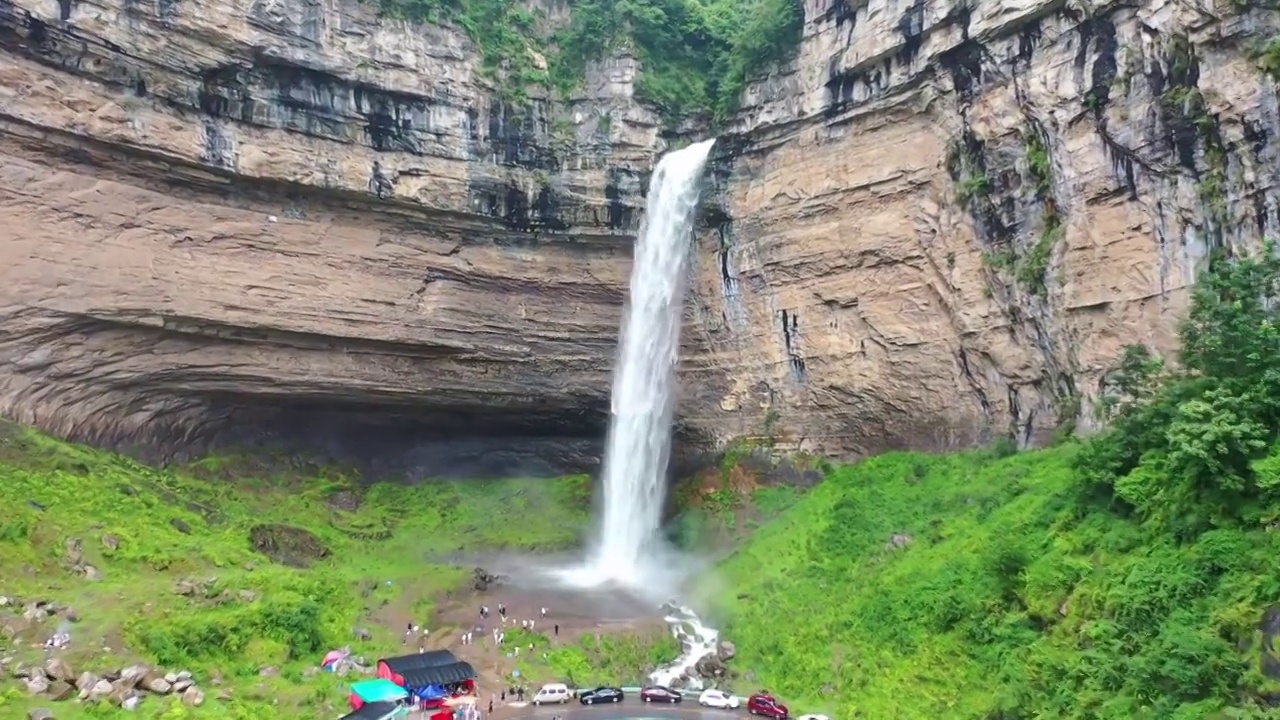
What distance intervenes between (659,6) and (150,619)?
24200 mm

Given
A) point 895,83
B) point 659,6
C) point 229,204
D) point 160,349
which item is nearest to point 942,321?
point 895,83

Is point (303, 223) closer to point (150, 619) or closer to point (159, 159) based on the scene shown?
point (159, 159)

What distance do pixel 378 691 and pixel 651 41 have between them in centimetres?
2279

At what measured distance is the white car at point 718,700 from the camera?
1605 cm

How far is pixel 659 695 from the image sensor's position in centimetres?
1653

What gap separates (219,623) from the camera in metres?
16.0

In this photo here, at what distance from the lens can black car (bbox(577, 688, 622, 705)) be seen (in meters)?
16.4

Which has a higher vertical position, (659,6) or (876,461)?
(659,6)

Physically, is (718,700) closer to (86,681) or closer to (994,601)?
(994,601)

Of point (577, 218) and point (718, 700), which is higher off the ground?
point (577, 218)

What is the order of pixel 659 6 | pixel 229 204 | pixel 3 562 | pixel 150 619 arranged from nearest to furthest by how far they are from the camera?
pixel 150 619, pixel 3 562, pixel 229 204, pixel 659 6

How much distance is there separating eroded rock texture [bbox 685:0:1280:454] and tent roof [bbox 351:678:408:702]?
51.3 ft

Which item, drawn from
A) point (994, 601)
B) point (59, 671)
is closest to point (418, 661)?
point (59, 671)

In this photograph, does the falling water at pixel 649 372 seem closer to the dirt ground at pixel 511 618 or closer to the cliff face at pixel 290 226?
the cliff face at pixel 290 226
